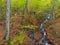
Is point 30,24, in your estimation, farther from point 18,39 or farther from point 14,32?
point 18,39

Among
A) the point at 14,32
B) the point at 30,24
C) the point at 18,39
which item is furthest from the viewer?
the point at 30,24

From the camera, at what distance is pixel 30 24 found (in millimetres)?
19734

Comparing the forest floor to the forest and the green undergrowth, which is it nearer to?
the forest

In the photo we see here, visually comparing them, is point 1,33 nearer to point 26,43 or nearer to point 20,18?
point 26,43

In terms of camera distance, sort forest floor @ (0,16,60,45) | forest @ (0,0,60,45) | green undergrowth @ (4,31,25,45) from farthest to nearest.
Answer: forest floor @ (0,16,60,45) → forest @ (0,0,60,45) → green undergrowth @ (4,31,25,45)

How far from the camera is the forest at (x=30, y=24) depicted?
15.5 meters

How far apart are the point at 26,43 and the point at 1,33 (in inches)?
90.7

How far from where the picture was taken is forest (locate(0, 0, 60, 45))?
1548cm

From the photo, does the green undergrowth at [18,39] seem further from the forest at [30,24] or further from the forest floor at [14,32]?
the forest floor at [14,32]

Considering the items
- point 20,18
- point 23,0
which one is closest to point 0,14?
point 20,18

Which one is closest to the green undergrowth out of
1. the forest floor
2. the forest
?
the forest

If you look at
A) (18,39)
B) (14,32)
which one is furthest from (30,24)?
Answer: (18,39)

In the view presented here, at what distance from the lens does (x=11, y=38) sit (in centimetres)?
1559

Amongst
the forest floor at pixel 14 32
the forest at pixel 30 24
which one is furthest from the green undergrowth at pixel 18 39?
the forest floor at pixel 14 32
